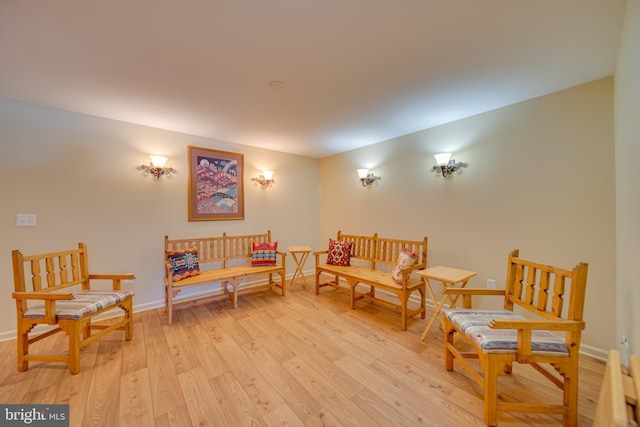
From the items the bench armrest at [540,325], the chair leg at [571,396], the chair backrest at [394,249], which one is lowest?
the chair leg at [571,396]

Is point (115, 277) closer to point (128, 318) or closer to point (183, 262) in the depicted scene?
point (128, 318)

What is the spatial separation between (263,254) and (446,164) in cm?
288

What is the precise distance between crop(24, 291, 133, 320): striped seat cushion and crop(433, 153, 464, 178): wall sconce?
12.5 feet

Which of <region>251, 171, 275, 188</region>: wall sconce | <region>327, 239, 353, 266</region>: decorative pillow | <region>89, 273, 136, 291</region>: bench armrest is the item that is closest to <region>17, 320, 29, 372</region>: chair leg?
<region>89, 273, 136, 291</region>: bench armrest

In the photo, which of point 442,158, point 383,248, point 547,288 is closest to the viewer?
point 547,288

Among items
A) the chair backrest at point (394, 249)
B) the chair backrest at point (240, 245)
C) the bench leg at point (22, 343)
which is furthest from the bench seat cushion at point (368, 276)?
the bench leg at point (22, 343)

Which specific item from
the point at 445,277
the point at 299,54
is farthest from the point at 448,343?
the point at 299,54

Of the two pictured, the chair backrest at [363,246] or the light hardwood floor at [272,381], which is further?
the chair backrest at [363,246]

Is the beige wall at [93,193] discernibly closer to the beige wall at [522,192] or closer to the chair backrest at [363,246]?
the chair backrest at [363,246]

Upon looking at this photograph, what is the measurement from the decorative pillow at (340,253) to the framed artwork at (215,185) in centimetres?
163

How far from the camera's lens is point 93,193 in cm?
274

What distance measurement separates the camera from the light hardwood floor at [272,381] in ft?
4.90

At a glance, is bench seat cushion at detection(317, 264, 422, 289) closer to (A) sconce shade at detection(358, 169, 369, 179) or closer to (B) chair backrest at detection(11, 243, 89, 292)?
(A) sconce shade at detection(358, 169, 369, 179)

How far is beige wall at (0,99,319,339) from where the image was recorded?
236 cm
